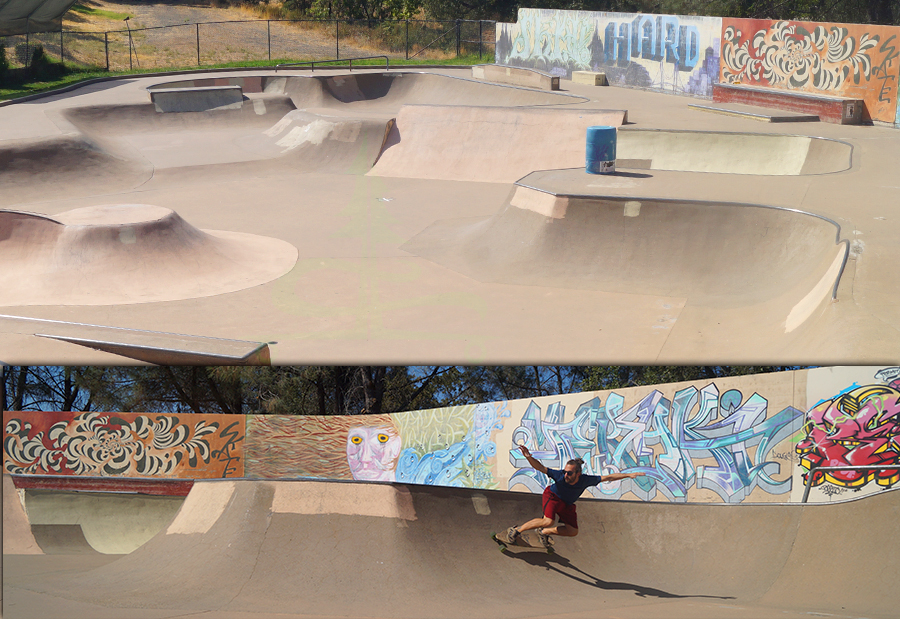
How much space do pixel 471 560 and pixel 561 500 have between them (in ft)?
2.30

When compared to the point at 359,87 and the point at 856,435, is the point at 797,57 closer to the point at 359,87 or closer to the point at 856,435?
the point at 359,87

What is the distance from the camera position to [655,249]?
11.5 metres

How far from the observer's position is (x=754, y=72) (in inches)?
857

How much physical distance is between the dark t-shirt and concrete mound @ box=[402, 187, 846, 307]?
18.3 ft

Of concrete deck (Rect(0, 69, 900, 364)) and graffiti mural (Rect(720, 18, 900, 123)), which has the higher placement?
graffiti mural (Rect(720, 18, 900, 123))

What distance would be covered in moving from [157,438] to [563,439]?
2.67 metres

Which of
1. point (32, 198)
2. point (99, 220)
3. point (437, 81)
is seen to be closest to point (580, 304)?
point (99, 220)

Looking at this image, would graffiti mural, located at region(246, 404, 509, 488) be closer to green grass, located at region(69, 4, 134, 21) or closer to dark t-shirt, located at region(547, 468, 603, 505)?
dark t-shirt, located at region(547, 468, 603, 505)

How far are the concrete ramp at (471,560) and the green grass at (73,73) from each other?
24.5 metres

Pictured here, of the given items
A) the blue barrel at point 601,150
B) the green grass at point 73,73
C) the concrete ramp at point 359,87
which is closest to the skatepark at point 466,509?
the blue barrel at point 601,150

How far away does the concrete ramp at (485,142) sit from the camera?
18.5 m

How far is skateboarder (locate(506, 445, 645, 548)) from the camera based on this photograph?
5223 mm

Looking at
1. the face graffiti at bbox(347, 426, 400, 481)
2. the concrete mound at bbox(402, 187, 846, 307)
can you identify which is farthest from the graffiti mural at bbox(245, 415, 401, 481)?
the concrete mound at bbox(402, 187, 846, 307)

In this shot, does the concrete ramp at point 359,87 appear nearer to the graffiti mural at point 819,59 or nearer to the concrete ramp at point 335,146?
the concrete ramp at point 335,146
